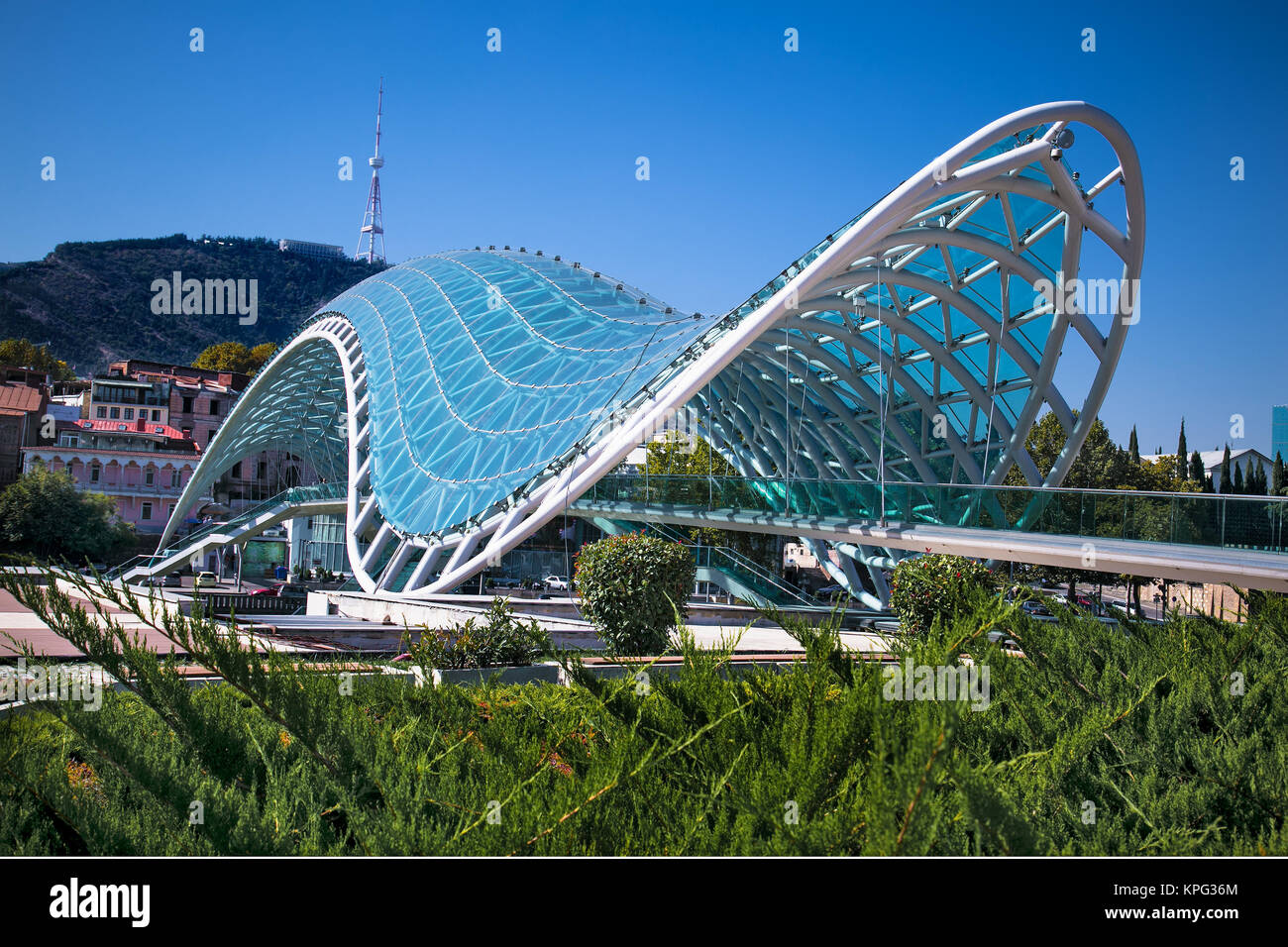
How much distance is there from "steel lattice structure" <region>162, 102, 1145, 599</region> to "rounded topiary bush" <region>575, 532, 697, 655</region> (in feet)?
25.0

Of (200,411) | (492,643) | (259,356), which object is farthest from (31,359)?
(492,643)

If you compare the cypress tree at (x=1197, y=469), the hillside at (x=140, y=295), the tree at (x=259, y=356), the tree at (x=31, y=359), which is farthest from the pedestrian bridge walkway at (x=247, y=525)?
the hillside at (x=140, y=295)

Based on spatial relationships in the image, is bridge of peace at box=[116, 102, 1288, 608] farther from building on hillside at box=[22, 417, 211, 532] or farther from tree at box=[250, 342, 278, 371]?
tree at box=[250, 342, 278, 371]

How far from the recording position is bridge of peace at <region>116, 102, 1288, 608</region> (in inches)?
872

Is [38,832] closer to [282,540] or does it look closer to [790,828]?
[790,828]

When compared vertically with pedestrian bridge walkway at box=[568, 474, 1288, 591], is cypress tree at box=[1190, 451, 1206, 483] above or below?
above

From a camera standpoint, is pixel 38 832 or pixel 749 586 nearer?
pixel 38 832

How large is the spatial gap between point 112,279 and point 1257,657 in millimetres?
163544

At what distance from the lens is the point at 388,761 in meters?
4.91

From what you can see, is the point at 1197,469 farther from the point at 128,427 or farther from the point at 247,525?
the point at 128,427

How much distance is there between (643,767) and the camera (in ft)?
14.9

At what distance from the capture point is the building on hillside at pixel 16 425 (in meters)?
72.9

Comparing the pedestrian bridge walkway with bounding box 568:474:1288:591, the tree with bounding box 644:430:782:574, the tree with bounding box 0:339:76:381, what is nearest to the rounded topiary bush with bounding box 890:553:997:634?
the pedestrian bridge walkway with bounding box 568:474:1288:591
